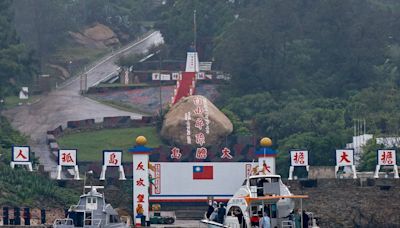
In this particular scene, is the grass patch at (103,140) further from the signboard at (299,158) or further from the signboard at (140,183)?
the signboard at (299,158)

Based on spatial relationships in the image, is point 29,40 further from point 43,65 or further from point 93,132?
point 93,132

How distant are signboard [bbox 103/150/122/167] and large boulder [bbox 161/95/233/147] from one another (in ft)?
27.7

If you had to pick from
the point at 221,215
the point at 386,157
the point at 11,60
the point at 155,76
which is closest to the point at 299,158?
the point at 386,157

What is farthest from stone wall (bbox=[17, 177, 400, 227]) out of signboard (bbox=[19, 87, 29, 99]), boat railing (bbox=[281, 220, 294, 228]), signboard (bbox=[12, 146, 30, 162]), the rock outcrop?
the rock outcrop

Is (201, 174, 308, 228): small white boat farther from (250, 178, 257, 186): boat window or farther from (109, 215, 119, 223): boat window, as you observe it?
(109, 215, 119, 223): boat window

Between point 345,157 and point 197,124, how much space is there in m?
10.2

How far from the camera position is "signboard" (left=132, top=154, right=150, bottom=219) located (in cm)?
6615

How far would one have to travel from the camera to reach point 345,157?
68.3 meters

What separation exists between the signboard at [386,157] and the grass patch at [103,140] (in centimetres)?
1431

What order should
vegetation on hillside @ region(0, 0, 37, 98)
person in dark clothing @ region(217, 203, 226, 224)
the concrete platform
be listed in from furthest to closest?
vegetation on hillside @ region(0, 0, 37, 98), the concrete platform, person in dark clothing @ region(217, 203, 226, 224)

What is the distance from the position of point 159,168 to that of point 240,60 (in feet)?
76.9

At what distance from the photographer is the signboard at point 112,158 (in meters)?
67.8

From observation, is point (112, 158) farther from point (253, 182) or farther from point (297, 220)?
point (297, 220)

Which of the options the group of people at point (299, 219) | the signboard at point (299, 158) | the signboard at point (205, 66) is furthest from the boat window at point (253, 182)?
the signboard at point (205, 66)
